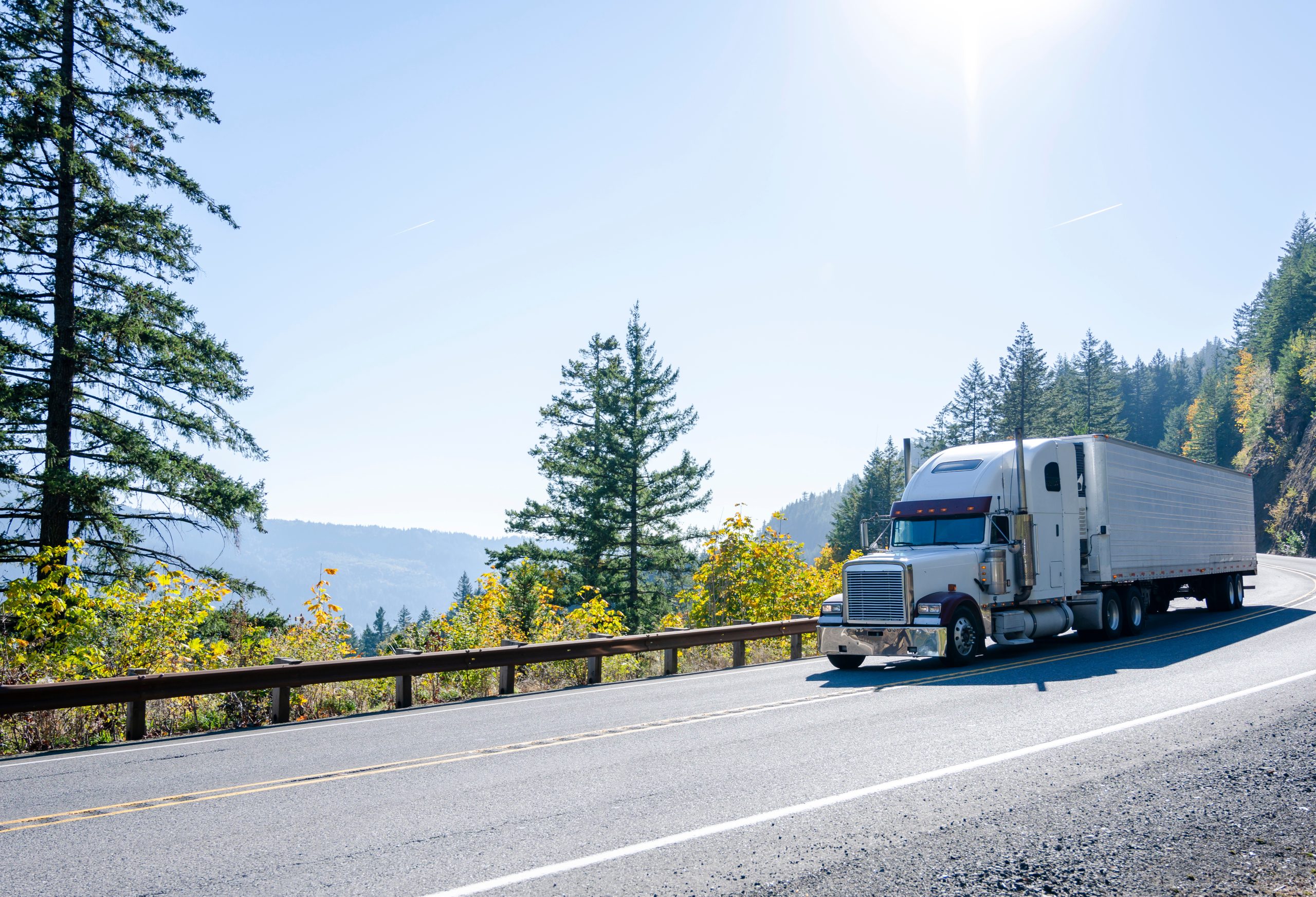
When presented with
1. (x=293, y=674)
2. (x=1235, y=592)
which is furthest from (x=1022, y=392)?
(x=293, y=674)

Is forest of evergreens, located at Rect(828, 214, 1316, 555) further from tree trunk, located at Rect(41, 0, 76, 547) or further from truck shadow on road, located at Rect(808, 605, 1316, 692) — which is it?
tree trunk, located at Rect(41, 0, 76, 547)

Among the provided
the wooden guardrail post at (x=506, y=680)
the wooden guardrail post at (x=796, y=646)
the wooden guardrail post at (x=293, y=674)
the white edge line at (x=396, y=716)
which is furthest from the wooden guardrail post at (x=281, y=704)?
the wooden guardrail post at (x=796, y=646)

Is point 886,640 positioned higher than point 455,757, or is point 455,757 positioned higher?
point 886,640

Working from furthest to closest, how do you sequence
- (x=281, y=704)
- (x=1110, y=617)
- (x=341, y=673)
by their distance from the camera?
(x=1110, y=617) < (x=341, y=673) < (x=281, y=704)

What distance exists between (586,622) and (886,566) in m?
9.70

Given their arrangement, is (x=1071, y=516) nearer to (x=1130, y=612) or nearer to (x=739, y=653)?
(x=1130, y=612)

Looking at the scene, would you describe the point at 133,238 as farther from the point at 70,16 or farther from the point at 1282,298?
the point at 1282,298

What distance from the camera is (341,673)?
11.5 m

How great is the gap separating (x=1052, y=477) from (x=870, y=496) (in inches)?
3099

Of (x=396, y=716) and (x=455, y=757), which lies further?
(x=396, y=716)

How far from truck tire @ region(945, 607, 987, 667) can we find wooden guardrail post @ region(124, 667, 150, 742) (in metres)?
11.4

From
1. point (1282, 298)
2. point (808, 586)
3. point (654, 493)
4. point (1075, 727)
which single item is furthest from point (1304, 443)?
point (1075, 727)

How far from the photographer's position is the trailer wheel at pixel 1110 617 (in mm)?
17078

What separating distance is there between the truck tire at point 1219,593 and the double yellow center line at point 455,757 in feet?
38.2
